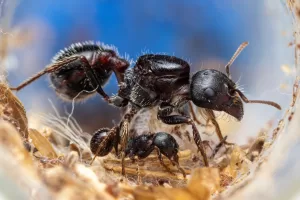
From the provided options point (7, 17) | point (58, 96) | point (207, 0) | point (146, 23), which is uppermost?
point (207, 0)

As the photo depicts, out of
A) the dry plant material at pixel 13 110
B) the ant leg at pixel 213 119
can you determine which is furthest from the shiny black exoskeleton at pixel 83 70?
the ant leg at pixel 213 119

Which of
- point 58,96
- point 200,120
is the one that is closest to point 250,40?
point 200,120

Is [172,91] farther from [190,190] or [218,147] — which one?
[190,190]

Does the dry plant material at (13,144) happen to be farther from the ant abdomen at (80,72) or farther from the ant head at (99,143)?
the ant abdomen at (80,72)

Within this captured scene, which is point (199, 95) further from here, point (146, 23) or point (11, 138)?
point (146, 23)

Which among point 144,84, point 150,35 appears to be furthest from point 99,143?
point 150,35
